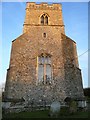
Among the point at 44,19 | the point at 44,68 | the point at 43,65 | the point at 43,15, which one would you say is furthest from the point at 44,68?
the point at 43,15

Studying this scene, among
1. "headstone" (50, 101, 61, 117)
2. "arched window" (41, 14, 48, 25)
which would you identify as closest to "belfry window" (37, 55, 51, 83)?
"arched window" (41, 14, 48, 25)

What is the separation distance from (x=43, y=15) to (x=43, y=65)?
246 inches

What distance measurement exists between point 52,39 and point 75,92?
599 centimetres

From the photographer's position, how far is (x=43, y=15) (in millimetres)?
22891

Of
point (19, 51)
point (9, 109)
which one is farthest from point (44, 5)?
point (9, 109)

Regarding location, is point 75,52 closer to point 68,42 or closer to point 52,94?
point 68,42

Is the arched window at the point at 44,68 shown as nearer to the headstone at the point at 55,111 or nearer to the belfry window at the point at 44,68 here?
the belfry window at the point at 44,68

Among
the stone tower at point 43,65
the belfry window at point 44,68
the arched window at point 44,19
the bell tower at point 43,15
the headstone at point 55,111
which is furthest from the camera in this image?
the arched window at point 44,19

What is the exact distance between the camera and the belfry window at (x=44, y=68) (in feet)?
64.0

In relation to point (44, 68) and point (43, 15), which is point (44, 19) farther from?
point (44, 68)

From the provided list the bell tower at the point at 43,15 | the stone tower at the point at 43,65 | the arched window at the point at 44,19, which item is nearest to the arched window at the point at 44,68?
the stone tower at the point at 43,65

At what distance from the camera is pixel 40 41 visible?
68.8 feet

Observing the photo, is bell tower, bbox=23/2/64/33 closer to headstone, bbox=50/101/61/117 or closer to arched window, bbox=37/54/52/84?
arched window, bbox=37/54/52/84

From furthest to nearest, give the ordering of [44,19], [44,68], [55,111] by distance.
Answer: [44,19]
[44,68]
[55,111]
